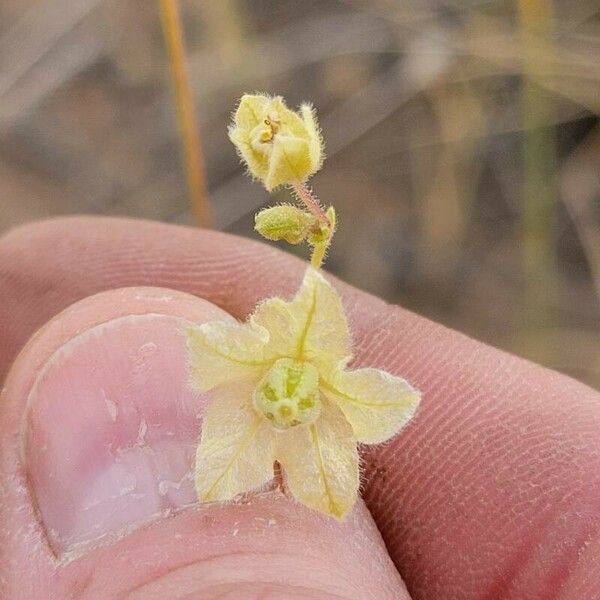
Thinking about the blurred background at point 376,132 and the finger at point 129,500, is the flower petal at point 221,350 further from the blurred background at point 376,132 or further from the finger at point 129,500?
the blurred background at point 376,132

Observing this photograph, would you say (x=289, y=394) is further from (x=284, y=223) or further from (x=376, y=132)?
(x=376, y=132)

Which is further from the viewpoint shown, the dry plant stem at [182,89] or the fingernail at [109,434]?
the dry plant stem at [182,89]

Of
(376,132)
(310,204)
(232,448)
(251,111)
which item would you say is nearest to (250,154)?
(251,111)

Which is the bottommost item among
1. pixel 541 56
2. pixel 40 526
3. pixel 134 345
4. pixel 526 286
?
pixel 40 526

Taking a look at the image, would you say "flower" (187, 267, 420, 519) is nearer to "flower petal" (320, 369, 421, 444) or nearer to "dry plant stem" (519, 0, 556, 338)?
"flower petal" (320, 369, 421, 444)

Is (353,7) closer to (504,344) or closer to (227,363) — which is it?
(504,344)

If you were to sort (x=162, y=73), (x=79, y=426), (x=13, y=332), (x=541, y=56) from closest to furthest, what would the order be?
(x=79, y=426)
(x=13, y=332)
(x=541, y=56)
(x=162, y=73)

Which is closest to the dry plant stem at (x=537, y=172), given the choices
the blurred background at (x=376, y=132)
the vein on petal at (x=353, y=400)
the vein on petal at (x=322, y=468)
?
the blurred background at (x=376, y=132)

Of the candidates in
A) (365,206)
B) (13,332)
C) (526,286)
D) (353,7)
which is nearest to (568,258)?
(526,286)
